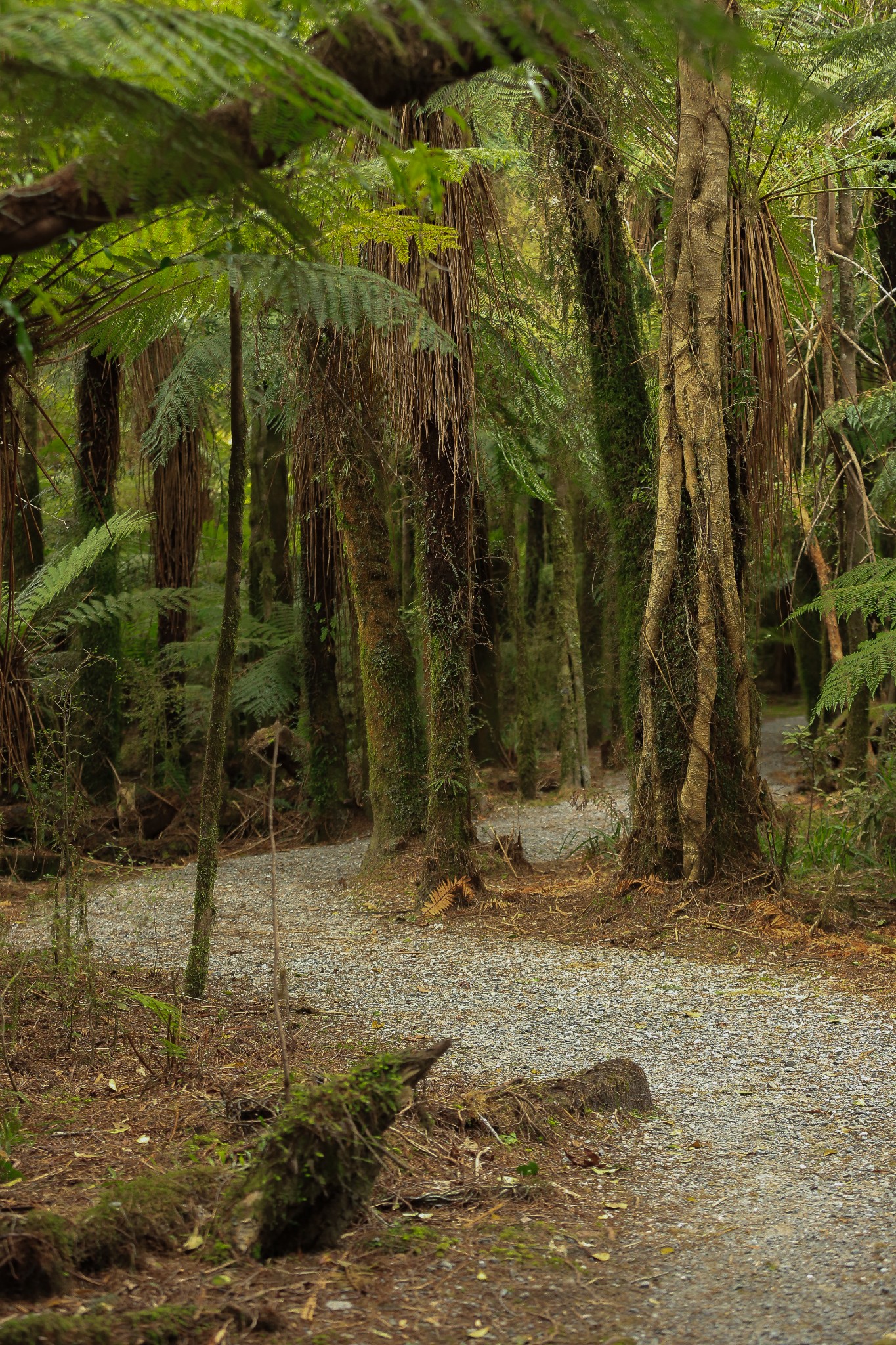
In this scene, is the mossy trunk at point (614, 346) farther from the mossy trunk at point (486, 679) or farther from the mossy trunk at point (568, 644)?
the mossy trunk at point (568, 644)

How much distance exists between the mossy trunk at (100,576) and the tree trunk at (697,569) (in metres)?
4.75

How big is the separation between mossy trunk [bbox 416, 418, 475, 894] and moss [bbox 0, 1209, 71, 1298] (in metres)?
4.61

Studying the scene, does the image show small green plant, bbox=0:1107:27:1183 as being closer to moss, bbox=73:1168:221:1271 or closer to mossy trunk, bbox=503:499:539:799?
moss, bbox=73:1168:221:1271

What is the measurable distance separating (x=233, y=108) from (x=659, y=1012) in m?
3.70

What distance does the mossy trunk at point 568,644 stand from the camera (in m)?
11.2

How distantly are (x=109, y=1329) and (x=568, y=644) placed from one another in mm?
9442

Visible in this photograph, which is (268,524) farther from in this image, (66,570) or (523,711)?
(66,570)

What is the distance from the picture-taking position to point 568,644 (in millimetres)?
11055

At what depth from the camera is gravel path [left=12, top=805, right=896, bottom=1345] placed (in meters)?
2.31

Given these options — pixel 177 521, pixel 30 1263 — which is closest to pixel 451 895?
pixel 30 1263

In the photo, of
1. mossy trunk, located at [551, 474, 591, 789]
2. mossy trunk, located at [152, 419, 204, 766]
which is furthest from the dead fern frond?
mossy trunk, located at [152, 419, 204, 766]

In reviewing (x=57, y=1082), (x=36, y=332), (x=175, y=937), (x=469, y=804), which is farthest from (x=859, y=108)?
(x=57, y=1082)

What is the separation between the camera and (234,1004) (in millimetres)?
4516

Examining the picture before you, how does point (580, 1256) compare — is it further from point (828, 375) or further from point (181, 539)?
point (181, 539)
